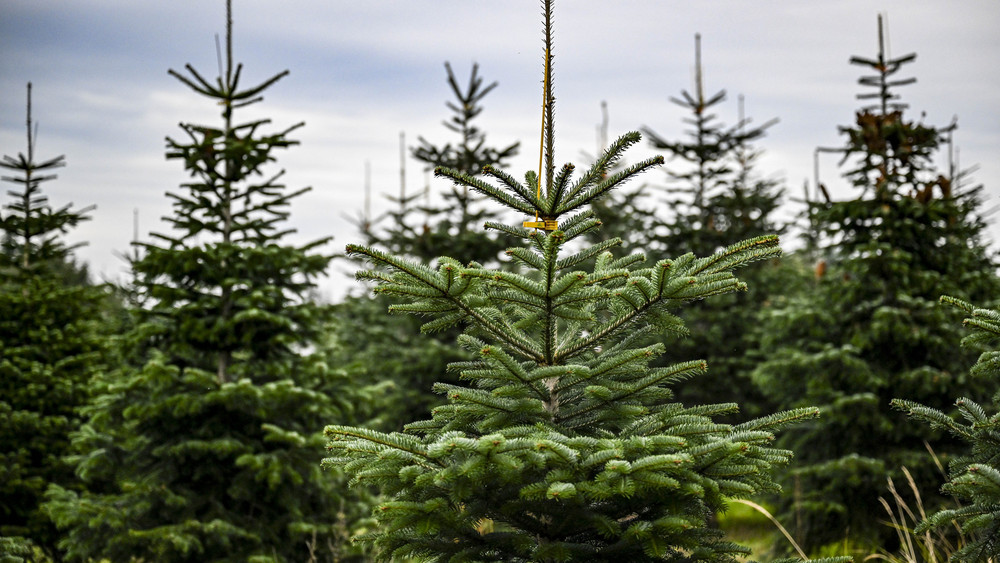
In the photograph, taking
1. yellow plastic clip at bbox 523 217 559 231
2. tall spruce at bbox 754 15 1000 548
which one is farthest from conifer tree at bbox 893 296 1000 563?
tall spruce at bbox 754 15 1000 548

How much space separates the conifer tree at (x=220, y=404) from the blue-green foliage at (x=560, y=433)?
4016 mm

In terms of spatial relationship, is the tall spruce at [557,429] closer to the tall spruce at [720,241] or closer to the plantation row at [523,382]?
the plantation row at [523,382]

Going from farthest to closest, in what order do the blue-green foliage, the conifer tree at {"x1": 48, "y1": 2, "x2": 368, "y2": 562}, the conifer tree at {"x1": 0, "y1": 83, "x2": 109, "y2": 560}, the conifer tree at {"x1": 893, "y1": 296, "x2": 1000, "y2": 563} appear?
the conifer tree at {"x1": 0, "y1": 83, "x2": 109, "y2": 560} < the conifer tree at {"x1": 48, "y1": 2, "x2": 368, "y2": 562} < the conifer tree at {"x1": 893, "y1": 296, "x2": 1000, "y2": 563} < the blue-green foliage

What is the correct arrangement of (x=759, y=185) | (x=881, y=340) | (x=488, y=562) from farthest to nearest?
1. (x=759, y=185)
2. (x=881, y=340)
3. (x=488, y=562)

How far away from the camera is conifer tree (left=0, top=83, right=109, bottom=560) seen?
9148 millimetres

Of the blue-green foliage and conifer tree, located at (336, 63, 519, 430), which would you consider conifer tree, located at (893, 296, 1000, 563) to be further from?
conifer tree, located at (336, 63, 519, 430)

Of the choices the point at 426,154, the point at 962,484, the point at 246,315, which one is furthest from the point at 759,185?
the point at 962,484

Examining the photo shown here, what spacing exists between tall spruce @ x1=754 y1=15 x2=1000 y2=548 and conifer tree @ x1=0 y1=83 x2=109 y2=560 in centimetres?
892

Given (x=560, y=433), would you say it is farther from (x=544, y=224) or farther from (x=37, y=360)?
(x=37, y=360)

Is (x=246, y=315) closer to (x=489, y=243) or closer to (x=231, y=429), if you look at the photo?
(x=231, y=429)

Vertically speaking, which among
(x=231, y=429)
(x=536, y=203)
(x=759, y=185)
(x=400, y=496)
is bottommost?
(x=231, y=429)

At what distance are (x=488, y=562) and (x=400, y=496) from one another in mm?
522

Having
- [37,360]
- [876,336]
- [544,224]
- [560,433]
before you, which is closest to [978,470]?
[560,433]

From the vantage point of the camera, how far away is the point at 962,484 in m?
3.79
